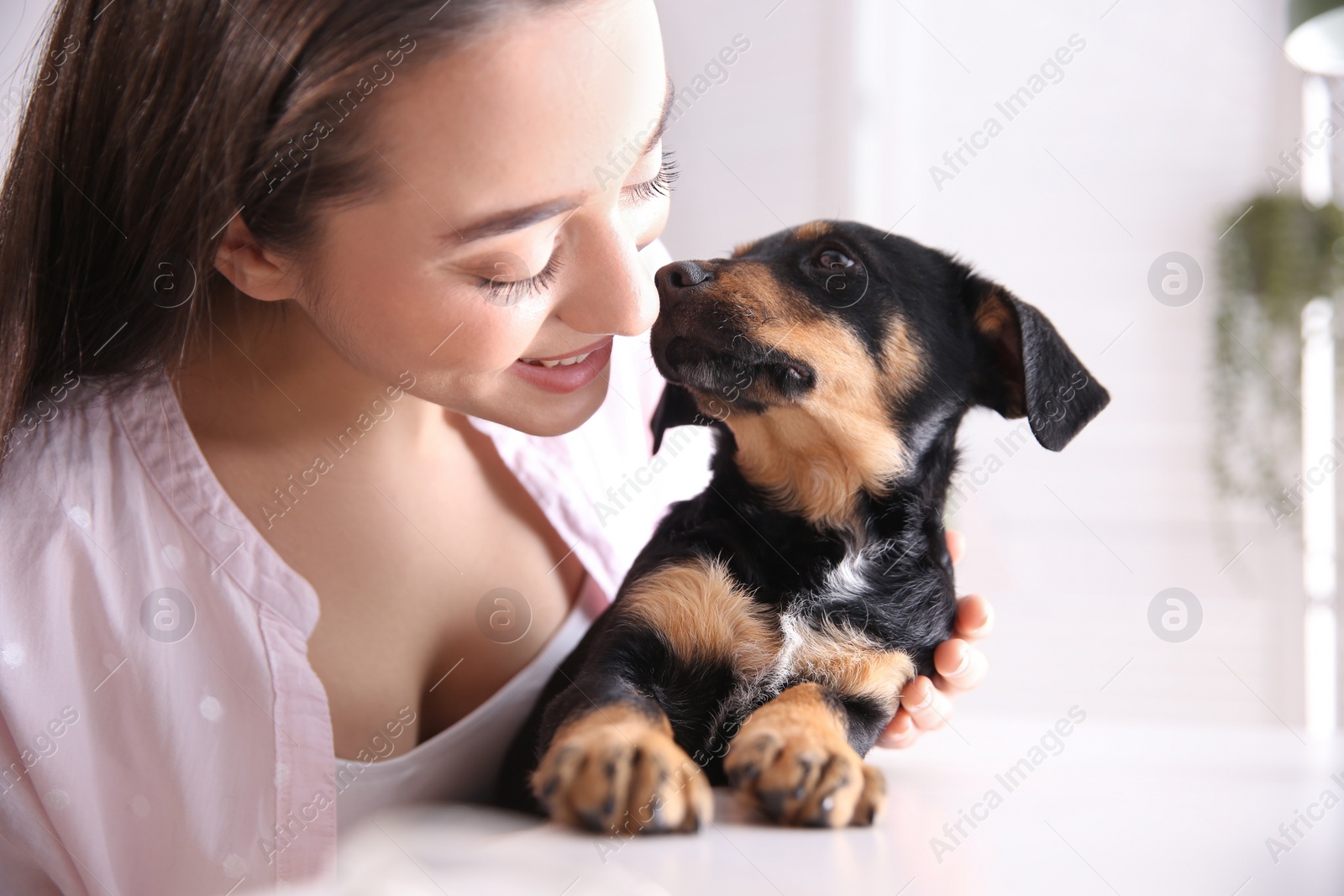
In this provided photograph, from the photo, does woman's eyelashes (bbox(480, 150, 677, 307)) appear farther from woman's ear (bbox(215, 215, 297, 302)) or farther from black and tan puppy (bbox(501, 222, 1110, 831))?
woman's ear (bbox(215, 215, 297, 302))

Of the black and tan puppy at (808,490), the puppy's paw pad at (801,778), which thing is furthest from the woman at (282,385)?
the puppy's paw pad at (801,778)

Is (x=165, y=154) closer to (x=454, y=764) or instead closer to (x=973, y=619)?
(x=454, y=764)

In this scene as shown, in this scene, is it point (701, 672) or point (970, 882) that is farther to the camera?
point (701, 672)

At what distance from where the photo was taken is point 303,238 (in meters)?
1.31

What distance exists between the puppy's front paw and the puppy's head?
1.92 ft

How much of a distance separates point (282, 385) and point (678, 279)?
74 cm

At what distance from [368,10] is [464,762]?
46.0 inches

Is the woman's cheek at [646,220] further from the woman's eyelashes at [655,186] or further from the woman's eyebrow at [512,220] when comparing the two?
the woman's eyebrow at [512,220]

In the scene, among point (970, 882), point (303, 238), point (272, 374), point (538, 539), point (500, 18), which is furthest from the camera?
point (538, 539)

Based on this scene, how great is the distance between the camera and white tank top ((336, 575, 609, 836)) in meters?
1.55

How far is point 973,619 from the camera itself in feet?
5.22

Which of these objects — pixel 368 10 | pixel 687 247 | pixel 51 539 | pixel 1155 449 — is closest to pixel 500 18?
pixel 368 10

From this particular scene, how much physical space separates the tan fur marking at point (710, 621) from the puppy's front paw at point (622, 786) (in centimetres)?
31

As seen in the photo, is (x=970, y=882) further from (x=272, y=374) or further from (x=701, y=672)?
(x=272, y=374)
